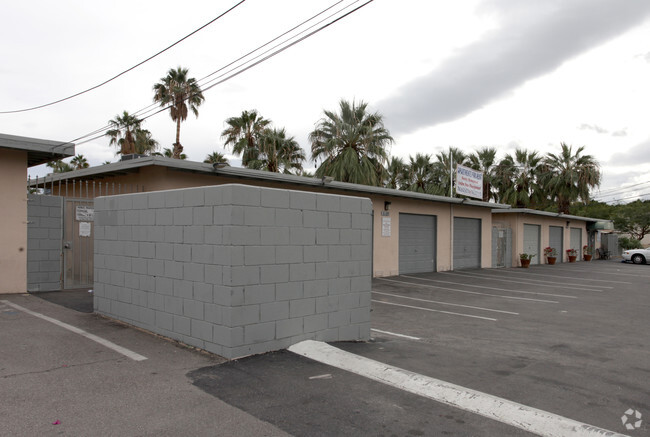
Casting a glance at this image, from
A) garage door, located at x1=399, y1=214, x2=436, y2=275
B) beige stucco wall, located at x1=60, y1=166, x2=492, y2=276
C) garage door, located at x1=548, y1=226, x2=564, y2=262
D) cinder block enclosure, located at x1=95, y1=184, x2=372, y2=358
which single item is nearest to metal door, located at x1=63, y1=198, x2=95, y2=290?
beige stucco wall, located at x1=60, y1=166, x2=492, y2=276

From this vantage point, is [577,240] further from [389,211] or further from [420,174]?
[389,211]

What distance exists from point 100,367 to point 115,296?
2.42 m

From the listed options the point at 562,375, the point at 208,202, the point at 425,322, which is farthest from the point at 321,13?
the point at 562,375

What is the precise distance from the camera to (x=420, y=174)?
32.1 m

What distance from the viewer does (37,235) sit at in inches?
382

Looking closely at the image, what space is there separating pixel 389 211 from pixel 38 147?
11589mm

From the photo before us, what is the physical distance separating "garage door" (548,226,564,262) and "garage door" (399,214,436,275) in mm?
13276

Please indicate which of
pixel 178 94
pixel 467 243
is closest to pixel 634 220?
pixel 467 243

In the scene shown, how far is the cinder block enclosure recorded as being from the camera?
5.09m

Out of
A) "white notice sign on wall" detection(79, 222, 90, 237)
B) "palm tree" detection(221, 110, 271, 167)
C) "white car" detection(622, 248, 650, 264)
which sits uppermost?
"palm tree" detection(221, 110, 271, 167)

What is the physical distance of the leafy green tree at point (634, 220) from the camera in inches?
1671

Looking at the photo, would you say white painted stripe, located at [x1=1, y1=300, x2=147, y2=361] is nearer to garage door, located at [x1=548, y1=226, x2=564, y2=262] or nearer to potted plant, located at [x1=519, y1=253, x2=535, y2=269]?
potted plant, located at [x1=519, y1=253, x2=535, y2=269]

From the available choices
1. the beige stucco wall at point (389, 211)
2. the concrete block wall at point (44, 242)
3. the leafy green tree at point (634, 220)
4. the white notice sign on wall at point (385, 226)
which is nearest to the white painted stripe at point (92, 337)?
the concrete block wall at point (44, 242)

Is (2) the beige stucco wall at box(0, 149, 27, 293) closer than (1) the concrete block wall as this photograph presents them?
Yes
